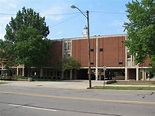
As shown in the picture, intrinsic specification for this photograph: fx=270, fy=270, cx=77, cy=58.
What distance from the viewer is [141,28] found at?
132 ft

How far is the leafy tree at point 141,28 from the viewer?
37.3 meters

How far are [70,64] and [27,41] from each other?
10.9 m

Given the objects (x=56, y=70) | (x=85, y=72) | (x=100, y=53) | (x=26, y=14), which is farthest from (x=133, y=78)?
(x=26, y=14)

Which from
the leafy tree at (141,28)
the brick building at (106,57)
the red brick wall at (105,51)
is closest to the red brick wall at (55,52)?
the brick building at (106,57)

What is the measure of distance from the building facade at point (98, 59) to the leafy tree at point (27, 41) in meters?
5.47

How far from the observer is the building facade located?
193 ft

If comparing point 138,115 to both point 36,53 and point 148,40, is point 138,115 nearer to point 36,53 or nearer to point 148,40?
point 148,40

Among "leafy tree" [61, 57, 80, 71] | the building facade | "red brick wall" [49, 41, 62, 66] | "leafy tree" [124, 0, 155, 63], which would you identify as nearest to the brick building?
the building facade

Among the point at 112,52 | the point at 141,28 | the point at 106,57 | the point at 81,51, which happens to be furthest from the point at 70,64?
the point at 141,28

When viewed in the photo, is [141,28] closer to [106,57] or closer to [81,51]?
[106,57]

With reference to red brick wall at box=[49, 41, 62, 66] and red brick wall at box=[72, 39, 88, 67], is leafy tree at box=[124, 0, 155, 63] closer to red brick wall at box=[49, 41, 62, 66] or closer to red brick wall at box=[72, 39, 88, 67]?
red brick wall at box=[72, 39, 88, 67]

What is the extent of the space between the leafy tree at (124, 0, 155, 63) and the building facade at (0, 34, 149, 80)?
14.0 metres

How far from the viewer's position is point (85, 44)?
64000 mm

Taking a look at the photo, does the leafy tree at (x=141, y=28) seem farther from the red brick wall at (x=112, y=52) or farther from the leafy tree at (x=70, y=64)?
the leafy tree at (x=70, y=64)
